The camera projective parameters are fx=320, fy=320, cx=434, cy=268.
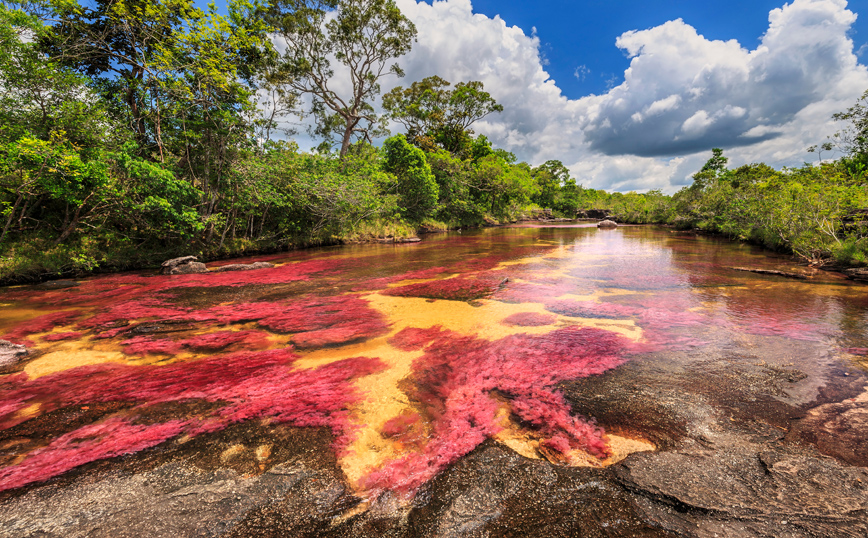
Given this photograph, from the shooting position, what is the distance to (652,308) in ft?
19.4

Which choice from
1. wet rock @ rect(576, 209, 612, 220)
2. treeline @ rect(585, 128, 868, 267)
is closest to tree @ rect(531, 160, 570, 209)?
wet rock @ rect(576, 209, 612, 220)

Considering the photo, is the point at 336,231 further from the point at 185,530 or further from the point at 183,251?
the point at 185,530

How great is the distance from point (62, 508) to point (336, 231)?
55.5ft

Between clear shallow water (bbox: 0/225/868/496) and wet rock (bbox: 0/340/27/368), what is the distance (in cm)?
12

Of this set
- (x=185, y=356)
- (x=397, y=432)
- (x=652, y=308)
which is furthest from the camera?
(x=652, y=308)

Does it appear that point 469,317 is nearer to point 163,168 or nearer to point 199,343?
point 199,343

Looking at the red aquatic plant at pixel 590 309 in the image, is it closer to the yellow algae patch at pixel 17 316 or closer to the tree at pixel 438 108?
the yellow algae patch at pixel 17 316

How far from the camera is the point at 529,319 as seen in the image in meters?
5.39

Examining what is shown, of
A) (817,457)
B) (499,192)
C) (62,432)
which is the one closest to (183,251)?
(62,432)

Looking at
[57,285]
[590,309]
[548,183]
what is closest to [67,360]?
[57,285]

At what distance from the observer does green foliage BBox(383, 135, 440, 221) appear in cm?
2397

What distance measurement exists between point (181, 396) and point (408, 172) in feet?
73.9

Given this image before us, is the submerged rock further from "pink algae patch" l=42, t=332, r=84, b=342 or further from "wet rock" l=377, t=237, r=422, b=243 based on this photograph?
"wet rock" l=377, t=237, r=422, b=243

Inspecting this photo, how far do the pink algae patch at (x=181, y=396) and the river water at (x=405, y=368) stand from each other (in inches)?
0.7
